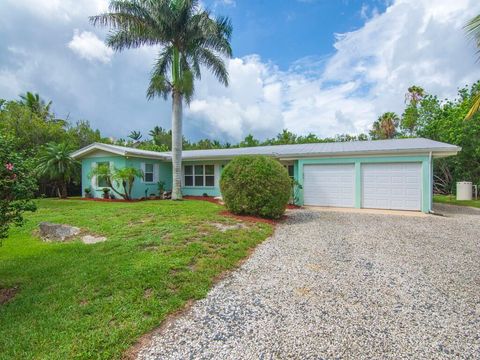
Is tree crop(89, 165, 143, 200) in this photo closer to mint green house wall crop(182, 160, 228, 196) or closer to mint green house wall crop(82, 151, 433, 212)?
mint green house wall crop(82, 151, 433, 212)

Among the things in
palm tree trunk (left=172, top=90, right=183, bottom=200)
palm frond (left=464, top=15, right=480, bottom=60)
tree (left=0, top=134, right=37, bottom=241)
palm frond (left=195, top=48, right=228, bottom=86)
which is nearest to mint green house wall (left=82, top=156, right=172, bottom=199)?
palm tree trunk (left=172, top=90, right=183, bottom=200)

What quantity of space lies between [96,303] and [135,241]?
2.76 metres

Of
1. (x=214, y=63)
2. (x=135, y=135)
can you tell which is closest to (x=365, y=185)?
(x=214, y=63)

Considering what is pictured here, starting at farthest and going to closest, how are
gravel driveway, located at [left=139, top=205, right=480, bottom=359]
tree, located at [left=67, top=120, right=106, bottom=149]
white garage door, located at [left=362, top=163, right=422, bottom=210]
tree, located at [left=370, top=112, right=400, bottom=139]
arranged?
tree, located at [left=370, top=112, right=400, bottom=139]
tree, located at [left=67, top=120, right=106, bottom=149]
white garage door, located at [left=362, top=163, right=422, bottom=210]
gravel driveway, located at [left=139, top=205, right=480, bottom=359]

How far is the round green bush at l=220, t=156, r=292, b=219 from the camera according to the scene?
898 cm

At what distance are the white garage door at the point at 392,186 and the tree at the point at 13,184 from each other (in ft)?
39.7

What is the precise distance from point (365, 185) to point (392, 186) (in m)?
1.08

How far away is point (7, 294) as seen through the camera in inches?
167

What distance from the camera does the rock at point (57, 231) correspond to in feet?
24.8

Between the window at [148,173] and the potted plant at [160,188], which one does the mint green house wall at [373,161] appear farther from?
the window at [148,173]

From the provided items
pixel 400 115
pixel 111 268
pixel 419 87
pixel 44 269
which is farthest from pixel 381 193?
pixel 419 87

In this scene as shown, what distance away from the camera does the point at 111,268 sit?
470 centimetres

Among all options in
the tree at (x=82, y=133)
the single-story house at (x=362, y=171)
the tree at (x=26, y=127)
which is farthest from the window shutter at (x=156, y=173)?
the tree at (x=82, y=133)

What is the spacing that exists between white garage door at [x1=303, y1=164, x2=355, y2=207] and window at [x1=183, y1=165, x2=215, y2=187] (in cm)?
638
